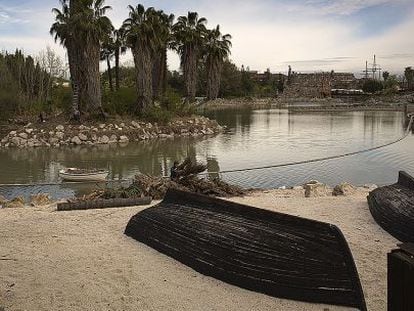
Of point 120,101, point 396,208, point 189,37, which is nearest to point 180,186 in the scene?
point 396,208

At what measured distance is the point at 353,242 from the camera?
679 cm

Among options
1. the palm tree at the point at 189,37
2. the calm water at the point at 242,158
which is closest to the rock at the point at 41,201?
the calm water at the point at 242,158

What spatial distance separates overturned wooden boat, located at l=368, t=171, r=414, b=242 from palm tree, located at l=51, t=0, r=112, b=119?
2218 centimetres

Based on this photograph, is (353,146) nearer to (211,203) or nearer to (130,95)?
(130,95)

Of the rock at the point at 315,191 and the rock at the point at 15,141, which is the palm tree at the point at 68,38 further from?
the rock at the point at 315,191

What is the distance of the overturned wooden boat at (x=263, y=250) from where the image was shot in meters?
4.78

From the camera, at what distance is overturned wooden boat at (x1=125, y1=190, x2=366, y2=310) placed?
4.78 meters

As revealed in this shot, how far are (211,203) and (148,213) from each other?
1.32m

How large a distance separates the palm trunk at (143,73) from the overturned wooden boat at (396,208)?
24126 mm

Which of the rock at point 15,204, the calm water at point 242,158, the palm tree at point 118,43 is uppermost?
the palm tree at point 118,43

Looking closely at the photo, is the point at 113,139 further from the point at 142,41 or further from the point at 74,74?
the point at 142,41

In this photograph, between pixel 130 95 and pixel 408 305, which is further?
pixel 130 95

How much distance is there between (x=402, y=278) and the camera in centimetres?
364

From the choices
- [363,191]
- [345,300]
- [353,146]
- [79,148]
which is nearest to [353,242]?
[345,300]
